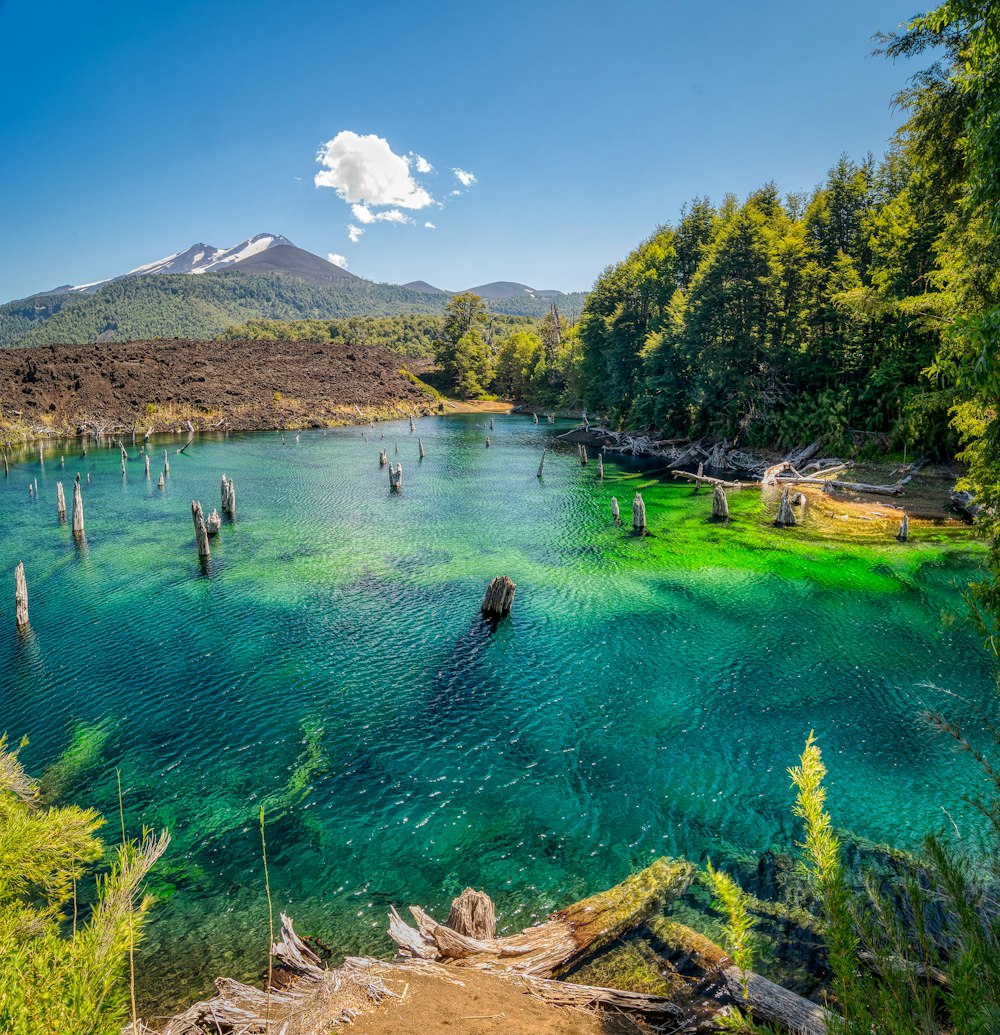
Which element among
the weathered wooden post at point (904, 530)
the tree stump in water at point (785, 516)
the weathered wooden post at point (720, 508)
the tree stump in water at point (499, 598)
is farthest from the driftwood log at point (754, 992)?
the weathered wooden post at point (720, 508)

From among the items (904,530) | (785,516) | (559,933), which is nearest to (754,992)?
(559,933)

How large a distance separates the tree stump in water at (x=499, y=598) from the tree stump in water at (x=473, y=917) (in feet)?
40.1

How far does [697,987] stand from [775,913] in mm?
2335

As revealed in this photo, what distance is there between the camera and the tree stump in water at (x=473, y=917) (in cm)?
758

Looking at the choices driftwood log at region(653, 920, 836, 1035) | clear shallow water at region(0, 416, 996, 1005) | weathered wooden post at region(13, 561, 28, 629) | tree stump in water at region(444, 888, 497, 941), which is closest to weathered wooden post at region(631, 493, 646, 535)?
clear shallow water at region(0, 416, 996, 1005)

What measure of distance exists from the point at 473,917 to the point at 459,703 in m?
7.53

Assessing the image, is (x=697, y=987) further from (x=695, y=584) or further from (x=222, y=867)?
(x=695, y=584)

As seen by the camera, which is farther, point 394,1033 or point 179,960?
point 179,960

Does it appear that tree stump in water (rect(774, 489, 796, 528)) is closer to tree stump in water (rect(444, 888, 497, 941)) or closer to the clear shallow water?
the clear shallow water

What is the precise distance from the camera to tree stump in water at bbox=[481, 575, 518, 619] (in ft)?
64.8

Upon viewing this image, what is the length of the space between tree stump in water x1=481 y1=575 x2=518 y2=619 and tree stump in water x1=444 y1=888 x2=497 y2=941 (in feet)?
40.1

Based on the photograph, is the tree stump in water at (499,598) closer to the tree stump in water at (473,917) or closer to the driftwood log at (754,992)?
the tree stump in water at (473,917)

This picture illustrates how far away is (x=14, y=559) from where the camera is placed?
2623cm

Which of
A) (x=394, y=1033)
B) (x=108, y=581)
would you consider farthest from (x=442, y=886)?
(x=108, y=581)
